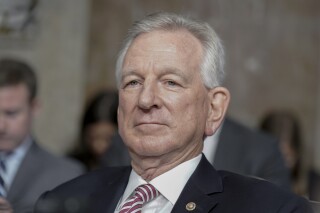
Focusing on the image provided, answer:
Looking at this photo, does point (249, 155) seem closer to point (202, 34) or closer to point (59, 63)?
point (202, 34)

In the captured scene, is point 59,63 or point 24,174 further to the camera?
point 59,63

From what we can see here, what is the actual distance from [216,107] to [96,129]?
3.38 metres

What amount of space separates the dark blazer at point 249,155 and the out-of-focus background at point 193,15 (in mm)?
2155

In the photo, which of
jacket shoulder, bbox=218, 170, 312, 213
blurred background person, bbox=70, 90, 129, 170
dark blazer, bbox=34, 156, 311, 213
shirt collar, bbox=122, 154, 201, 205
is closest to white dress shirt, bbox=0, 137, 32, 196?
blurred background person, bbox=70, 90, 129, 170

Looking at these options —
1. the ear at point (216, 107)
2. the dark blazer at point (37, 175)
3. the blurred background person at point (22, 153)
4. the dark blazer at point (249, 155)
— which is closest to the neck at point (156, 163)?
the ear at point (216, 107)

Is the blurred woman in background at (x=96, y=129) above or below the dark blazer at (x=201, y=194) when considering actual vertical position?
below

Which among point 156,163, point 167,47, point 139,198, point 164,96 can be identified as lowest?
point 139,198

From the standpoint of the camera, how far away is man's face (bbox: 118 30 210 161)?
14.4 ft

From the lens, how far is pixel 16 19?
27.0 ft

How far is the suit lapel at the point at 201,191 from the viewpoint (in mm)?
4316

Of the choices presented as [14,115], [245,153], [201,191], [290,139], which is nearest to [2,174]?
[14,115]

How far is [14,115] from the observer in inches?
→ 255

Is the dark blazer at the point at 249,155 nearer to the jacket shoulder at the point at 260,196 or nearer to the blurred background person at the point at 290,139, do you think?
the blurred background person at the point at 290,139

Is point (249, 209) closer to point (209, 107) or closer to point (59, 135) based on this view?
point (209, 107)
